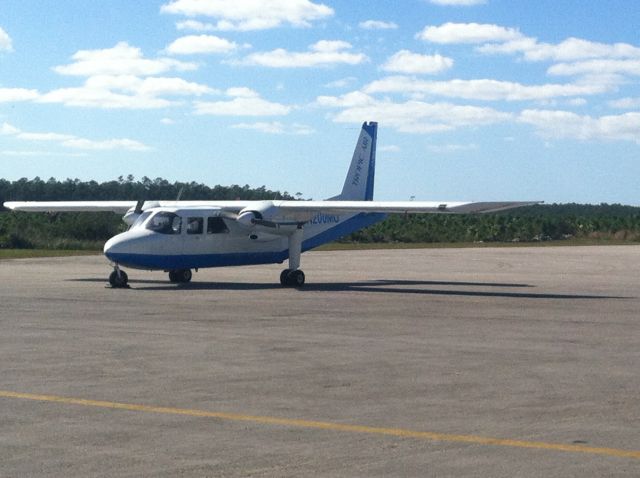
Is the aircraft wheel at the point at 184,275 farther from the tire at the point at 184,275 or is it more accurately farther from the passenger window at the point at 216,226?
the passenger window at the point at 216,226

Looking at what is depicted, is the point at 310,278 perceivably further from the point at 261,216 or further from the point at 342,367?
the point at 342,367

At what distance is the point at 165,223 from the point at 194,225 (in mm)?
988

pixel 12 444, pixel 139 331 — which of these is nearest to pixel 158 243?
pixel 139 331

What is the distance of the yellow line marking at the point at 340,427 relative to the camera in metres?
8.89

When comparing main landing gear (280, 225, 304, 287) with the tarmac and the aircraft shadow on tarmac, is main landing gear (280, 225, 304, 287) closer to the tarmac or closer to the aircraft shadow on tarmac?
the aircraft shadow on tarmac

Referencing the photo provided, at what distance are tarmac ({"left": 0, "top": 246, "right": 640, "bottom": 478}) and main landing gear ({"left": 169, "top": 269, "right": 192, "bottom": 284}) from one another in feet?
16.1

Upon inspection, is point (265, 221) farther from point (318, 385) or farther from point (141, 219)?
point (318, 385)

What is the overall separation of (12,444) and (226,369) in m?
4.78

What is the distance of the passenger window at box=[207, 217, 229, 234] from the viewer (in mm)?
31172

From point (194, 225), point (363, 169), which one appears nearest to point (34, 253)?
point (363, 169)

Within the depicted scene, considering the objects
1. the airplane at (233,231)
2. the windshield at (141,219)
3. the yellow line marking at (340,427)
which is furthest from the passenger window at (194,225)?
the yellow line marking at (340,427)

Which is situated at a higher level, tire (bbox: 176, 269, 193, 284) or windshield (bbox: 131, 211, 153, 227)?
windshield (bbox: 131, 211, 153, 227)

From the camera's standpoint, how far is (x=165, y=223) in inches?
1184

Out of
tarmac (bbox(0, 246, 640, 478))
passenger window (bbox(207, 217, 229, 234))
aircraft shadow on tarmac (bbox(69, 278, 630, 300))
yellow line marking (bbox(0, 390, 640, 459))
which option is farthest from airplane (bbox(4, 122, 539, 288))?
yellow line marking (bbox(0, 390, 640, 459))
